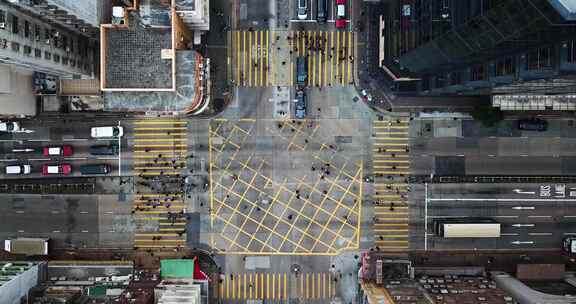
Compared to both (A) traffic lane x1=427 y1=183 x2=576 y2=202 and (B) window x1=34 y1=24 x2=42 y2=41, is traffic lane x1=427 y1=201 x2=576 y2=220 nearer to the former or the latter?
(A) traffic lane x1=427 y1=183 x2=576 y2=202

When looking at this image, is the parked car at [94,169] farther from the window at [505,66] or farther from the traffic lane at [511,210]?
the window at [505,66]

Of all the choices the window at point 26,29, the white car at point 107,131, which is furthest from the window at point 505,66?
the white car at point 107,131

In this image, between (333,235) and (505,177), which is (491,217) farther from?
(333,235)

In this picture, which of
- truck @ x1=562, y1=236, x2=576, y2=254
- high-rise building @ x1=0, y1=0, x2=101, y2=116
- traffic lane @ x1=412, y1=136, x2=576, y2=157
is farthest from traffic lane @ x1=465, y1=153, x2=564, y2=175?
high-rise building @ x1=0, y1=0, x2=101, y2=116

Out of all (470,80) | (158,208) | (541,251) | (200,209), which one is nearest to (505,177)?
(541,251)

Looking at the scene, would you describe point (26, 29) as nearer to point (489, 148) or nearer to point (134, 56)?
point (134, 56)
